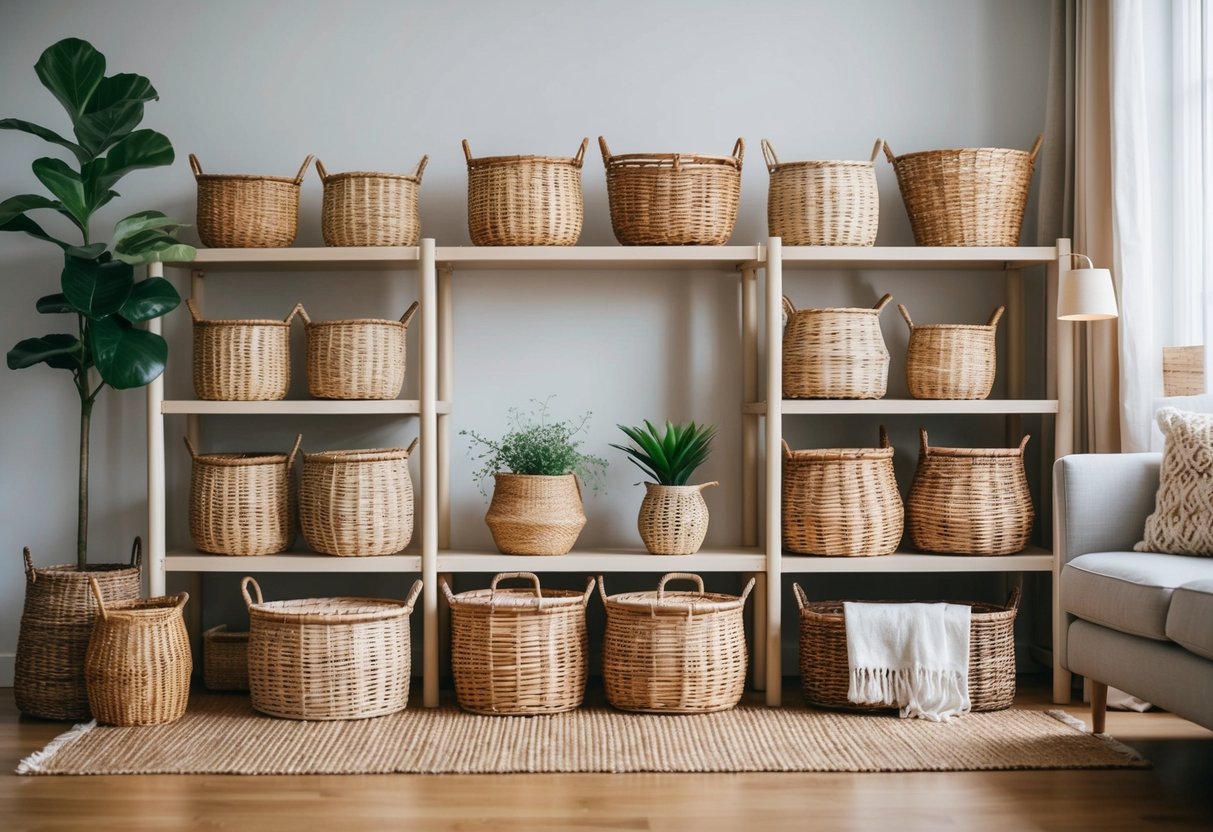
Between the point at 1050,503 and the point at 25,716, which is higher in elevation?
the point at 1050,503

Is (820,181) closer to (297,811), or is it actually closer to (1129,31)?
(1129,31)

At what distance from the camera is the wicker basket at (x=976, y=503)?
134 inches

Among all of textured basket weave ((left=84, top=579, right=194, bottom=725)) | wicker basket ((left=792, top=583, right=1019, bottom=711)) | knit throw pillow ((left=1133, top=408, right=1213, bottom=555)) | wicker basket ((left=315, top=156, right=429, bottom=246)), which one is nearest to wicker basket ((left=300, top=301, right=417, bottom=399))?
wicker basket ((left=315, top=156, right=429, bottom=246))

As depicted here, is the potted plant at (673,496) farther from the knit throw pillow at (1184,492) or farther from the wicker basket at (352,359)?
the knit throw pillow at (1184,492)

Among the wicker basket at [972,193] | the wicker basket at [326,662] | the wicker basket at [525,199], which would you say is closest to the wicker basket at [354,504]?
the wicker basket at [326,662]

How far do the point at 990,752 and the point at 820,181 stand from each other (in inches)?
64.2

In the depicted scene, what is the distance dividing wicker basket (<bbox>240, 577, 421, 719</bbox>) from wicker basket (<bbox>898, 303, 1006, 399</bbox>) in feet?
5.51

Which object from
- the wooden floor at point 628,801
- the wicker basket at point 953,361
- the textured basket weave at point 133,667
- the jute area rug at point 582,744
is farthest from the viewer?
the wicker basket at point 953,361

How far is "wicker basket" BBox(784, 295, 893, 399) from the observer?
339 centimetres

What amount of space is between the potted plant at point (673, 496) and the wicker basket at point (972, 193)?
3.14 ft

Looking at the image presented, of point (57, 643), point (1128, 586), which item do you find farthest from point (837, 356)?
point (57, 643)

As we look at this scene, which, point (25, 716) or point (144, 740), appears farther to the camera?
point (25, 716)

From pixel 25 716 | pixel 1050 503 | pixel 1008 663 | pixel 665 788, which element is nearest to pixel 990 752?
pixel 1008 663

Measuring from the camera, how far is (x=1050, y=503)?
3.69 m
